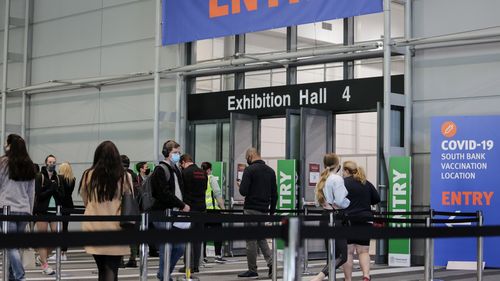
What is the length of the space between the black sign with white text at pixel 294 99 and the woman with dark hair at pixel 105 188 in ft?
28.4

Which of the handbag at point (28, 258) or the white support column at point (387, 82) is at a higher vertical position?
the white support column at point (387, 82)

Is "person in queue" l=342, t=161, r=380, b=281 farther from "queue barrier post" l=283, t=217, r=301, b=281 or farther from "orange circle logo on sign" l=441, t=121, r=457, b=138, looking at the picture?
"queue barrier post" l=283, t=217, r=301, b=281

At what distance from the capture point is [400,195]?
45.6ft

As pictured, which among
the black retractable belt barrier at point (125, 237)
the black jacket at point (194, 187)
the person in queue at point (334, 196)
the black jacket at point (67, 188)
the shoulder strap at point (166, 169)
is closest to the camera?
the black retractable belt barrier at point (125, 237)

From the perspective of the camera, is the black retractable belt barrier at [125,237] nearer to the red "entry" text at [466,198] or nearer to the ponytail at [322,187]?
the ponytail at [322,187]

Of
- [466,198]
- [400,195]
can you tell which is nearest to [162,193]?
[400,195]

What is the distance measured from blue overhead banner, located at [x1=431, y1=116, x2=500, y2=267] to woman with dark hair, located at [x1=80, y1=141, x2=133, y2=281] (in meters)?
7.37

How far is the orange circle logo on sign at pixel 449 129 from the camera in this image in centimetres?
1345

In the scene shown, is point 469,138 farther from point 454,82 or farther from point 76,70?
point 76,70

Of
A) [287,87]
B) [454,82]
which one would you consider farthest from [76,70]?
[454,82]

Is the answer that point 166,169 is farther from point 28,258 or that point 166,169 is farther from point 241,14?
point 241,14

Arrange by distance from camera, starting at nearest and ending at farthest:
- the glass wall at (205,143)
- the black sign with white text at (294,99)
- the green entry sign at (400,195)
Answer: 1. the green entry sign at (400,195)
2. the black sign with white text at (294,99)
3. the glass wall at (205,143)

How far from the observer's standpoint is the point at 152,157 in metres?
18.6

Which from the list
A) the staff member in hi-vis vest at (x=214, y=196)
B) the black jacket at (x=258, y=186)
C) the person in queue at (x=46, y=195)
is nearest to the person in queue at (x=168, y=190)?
the black jacket at (x=258, y=186)
